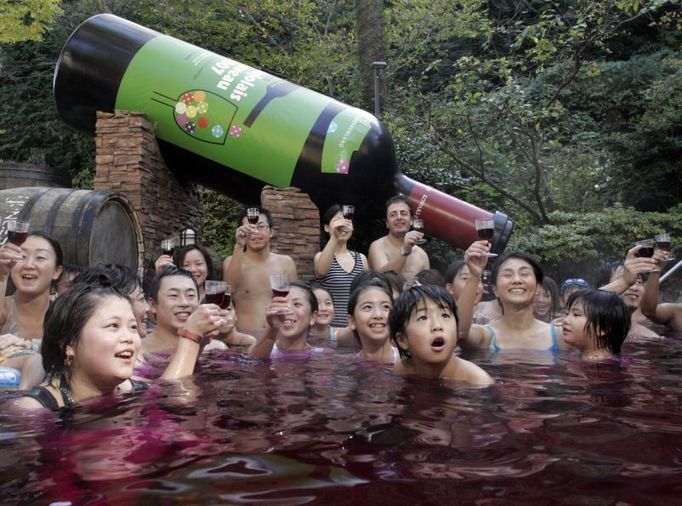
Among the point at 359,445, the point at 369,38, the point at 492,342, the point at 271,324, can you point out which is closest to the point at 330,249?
the point at 492,342

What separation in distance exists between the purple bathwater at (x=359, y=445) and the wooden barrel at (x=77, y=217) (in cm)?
295

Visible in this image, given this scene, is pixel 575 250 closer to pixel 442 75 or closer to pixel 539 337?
pixel 539 337

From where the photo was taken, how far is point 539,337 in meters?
4.34

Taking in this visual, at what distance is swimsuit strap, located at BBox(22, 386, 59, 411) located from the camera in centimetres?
238

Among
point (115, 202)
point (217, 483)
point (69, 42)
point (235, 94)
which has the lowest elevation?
point (217, 483)

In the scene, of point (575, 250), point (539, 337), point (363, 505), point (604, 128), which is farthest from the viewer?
point (604, 128)

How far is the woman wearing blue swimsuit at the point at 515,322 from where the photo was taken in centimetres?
420

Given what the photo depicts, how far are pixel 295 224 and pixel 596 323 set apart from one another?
13.1 feet

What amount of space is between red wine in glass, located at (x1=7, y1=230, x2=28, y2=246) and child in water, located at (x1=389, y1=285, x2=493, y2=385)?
→ 2.07 m

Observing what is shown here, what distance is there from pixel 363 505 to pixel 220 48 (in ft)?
45.7

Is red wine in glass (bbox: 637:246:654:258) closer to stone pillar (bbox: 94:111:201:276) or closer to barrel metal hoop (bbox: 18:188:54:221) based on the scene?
stone pillar (bbox: 94:111:201:276)

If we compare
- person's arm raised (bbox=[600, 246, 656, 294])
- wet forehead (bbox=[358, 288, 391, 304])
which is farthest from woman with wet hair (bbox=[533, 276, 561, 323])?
wet forehead (bbox=[358, 288, 391, 304])

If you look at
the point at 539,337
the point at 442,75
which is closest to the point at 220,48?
the point at 442,75

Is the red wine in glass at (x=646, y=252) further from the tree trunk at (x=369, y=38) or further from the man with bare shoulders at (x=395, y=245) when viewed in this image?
the tree trunk at (x=369, y=38)
